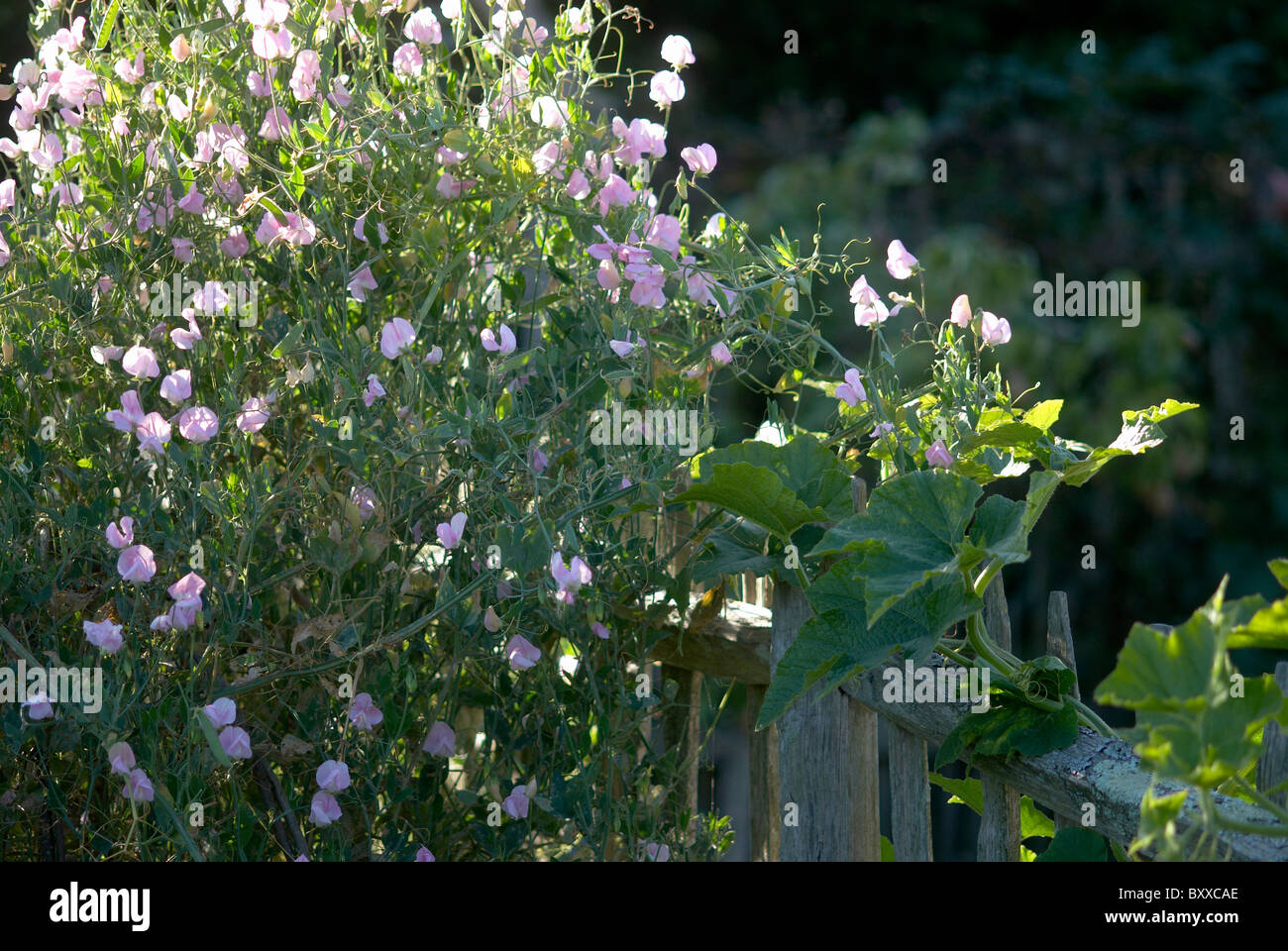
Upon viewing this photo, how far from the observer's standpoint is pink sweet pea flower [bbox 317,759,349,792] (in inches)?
53.5

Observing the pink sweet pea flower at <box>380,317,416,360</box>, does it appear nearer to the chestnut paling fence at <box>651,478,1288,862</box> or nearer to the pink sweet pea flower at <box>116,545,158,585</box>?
the pink sweet pea flower at <box>116,545,158,585</box>

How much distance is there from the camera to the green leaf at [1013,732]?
1234 mm

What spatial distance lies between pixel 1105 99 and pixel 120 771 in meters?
3.75

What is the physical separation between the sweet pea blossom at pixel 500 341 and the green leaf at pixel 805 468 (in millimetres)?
252

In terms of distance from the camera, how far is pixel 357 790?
1459 millimetres

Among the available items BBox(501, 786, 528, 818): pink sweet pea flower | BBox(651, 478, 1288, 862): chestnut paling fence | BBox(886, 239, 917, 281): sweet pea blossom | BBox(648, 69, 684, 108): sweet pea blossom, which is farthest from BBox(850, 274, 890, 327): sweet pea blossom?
BBox(501, 786, 528, 818): pink sweet pea flower

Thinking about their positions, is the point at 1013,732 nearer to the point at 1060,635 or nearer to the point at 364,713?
the point at 1060,635

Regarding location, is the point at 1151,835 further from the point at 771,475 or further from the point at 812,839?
the point at 812,839

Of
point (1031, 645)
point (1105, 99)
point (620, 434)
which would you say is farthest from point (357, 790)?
point (1105, 99)

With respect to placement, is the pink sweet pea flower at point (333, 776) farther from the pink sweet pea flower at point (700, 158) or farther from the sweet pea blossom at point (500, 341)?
the pink sweet pea flower at point (700, 158)

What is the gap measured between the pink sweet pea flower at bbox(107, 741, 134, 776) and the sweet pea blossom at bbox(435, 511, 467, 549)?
0.37 meters

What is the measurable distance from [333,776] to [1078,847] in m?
0.74

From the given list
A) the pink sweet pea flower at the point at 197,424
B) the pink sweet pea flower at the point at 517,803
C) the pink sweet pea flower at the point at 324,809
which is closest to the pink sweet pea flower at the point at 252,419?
the pink sweet pea flower at the point at 197,424

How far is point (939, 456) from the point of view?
4.31 feet
